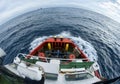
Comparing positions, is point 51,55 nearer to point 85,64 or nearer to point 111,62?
point 85,64

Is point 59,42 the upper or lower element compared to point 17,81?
upper

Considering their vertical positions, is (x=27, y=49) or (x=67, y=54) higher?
(x=27, y=49)

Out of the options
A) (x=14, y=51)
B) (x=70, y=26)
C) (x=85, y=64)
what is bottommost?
(x=85, y=64)

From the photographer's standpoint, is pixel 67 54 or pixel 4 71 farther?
pixel 67 54

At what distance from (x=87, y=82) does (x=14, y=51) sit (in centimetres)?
1892

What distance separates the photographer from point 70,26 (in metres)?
49.9

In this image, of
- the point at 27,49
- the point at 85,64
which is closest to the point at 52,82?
the point at 85,64

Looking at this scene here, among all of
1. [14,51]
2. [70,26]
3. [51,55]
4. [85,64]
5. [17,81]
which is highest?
[70,26]

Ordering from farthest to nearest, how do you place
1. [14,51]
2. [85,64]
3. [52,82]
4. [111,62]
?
[14,51]
[111,62]
[85,64]
[52,82]

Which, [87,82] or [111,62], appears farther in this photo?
[111,62]

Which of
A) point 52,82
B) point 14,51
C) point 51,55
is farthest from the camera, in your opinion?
point 14,51

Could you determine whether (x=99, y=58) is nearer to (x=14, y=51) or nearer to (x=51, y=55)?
(x=51, y=55)

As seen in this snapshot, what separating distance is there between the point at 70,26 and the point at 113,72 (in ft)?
73.2

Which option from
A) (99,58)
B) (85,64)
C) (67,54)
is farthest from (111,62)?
(85,64)
